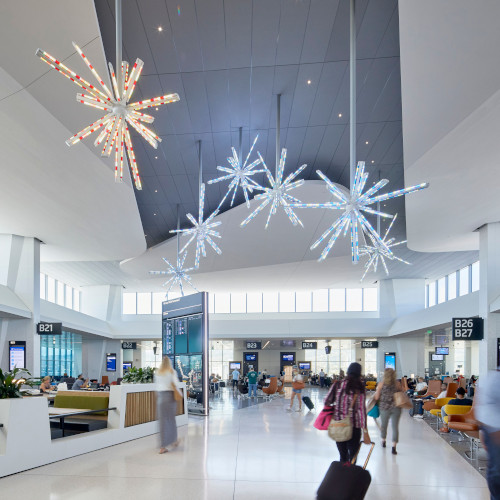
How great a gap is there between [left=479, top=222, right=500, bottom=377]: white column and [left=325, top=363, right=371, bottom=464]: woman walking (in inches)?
399

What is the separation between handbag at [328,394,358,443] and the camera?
5.48m

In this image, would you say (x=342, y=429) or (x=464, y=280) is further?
(x=464, y=280)

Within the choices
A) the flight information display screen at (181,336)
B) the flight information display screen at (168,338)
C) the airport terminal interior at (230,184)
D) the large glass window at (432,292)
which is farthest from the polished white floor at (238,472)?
the large glass window at (432,292)

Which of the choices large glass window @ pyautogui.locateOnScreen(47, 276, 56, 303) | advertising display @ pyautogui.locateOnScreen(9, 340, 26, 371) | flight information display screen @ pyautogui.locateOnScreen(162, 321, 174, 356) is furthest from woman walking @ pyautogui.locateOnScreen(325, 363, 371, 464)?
large glass window @ pyautogui.locateOnScreen(47, 276, 56, 303)

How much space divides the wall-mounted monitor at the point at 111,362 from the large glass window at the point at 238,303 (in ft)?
31.1

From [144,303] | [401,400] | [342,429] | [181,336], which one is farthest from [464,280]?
[342,429]

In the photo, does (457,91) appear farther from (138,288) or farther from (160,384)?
(138,288)

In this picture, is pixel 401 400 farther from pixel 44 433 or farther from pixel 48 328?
pixel 48 328

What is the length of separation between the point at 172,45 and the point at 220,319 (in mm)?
25764

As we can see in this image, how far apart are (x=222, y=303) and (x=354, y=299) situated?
377 inches

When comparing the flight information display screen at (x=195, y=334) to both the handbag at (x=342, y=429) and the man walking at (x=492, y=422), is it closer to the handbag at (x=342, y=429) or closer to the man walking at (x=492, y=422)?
the handbag at (x=342, y=429)

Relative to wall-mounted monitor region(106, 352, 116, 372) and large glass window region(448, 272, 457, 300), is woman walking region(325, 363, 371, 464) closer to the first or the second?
large glass window region(448, 272, 457, 300)

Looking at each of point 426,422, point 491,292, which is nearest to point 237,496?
point 426,422

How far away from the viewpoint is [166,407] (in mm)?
8438
